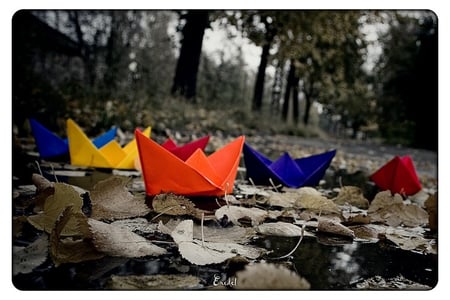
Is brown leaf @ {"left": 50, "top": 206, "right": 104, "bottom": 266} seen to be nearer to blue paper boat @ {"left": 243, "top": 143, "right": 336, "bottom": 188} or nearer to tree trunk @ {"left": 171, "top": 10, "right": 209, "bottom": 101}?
blue paper boat @ {"left": 243, "top": 143, "right": 336, "bottom": 188}

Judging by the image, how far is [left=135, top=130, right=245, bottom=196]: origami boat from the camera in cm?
93

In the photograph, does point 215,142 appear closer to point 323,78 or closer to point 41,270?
point 41,270

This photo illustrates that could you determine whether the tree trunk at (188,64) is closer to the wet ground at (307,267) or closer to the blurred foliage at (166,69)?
the blurred foliage at (166,69)

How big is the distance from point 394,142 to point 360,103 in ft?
10.5

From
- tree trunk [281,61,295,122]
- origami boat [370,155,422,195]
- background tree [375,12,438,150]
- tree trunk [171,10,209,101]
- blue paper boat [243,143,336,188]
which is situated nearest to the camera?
blue paper boat [243,143,336,188]

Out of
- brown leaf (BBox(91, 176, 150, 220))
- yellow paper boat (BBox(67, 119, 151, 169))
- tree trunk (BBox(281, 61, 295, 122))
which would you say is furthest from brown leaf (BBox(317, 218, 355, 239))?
tree trunk (BBox(281, 61, 295, 122))

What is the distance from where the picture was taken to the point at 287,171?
150cm

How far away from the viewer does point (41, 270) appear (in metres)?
0.56

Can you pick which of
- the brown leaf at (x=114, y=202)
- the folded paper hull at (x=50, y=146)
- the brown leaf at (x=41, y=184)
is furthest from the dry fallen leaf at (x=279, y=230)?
the folded paper hull at (x=50, y=146)

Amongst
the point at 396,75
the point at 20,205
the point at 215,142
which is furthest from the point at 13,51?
the point at 396,75

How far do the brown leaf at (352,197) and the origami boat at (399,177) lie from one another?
1.12 ft

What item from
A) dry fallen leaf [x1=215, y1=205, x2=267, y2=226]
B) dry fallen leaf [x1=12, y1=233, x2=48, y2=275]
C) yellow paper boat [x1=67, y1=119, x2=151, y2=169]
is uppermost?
yellow paper boat [x1=67, y1=119, x2=151, y2=169]

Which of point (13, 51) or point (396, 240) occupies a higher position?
point (13, 51)

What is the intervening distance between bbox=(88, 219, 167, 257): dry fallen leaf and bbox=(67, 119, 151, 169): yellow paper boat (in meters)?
1.05
